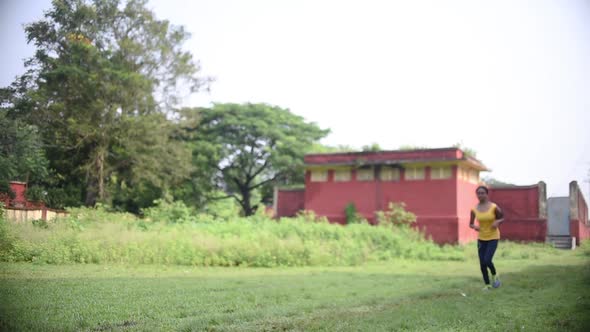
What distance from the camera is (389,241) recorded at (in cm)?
1753

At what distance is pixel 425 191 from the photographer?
72.0ft

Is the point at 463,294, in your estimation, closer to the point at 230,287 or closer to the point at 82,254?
the point at 230,287

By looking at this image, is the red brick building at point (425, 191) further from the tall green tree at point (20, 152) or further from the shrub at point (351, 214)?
the tall green tree at point (20, 152)

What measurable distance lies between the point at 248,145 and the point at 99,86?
2287cm

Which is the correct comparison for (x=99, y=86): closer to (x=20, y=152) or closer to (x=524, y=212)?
(x=20, y=152)

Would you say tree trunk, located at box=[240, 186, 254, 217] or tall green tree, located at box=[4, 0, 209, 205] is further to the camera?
tree trunk, located at box=[240, 186, 254, 217]

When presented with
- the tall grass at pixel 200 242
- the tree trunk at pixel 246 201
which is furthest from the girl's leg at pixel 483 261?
the tree trunk at pixel 246 201

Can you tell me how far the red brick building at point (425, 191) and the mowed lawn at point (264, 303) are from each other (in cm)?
1222

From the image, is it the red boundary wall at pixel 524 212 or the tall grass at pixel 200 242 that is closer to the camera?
the tall grass at pixel 200 242

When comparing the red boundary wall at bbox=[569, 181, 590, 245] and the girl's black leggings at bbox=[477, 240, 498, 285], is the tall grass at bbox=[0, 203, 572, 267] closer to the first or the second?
the red boundary wall at bbox=[569, 181, 590, 245]

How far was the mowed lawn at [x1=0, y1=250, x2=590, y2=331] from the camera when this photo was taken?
4.85 metres

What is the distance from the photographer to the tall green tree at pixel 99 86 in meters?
6.29

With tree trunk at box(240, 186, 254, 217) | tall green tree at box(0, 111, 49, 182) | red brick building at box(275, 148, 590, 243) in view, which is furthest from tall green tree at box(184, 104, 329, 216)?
tall green tree at box(0, 111, 49, 182)

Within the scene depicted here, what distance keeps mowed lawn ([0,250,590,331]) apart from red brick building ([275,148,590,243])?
12220mm
